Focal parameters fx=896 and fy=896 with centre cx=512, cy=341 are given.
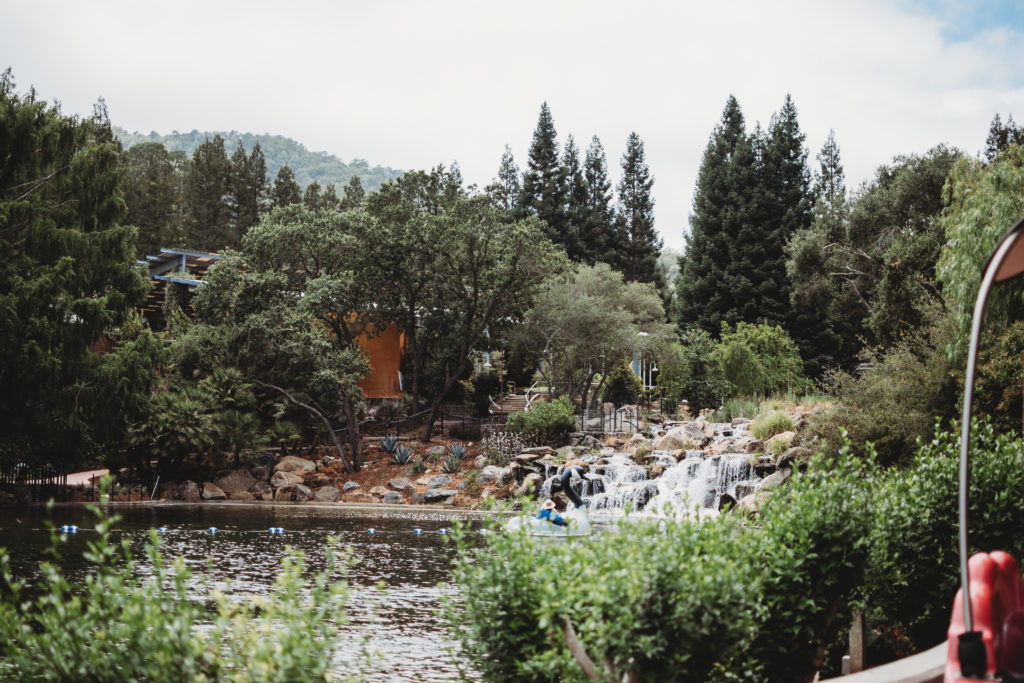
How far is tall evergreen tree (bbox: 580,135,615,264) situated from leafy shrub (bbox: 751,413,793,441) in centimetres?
3195

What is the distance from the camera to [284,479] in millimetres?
24734

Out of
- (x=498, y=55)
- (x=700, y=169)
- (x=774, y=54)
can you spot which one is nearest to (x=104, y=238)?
(x=498, y=55)

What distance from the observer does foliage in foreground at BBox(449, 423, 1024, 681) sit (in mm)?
4141

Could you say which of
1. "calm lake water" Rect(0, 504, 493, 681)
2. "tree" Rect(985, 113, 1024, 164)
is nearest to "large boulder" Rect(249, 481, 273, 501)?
"calm lake water" Rect(0, 504, 493, 681)

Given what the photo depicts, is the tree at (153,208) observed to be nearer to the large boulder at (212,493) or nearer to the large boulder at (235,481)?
the large boulder at (235,481)

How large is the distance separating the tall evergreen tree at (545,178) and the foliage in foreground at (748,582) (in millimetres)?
50377

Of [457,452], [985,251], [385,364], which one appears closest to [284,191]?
[385,364]

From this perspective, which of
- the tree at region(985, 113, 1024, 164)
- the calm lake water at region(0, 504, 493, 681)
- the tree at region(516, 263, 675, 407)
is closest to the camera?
the calm lake water at region(0, 504, 493, 681)

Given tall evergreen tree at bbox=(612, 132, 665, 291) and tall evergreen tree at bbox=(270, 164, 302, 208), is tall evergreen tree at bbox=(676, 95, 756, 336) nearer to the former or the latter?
tall evergreen tree at bbox=(612, 132, 665, 291)

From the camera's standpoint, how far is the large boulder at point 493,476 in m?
23.8

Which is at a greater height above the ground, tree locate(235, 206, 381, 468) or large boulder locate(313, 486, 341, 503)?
tree locate(235, 206, 381, 468)

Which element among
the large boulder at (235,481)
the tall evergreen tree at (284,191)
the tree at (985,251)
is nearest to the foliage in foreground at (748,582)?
the tree at (985,251)

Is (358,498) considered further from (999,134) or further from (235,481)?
(999,134)

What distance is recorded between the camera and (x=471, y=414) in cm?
3244
